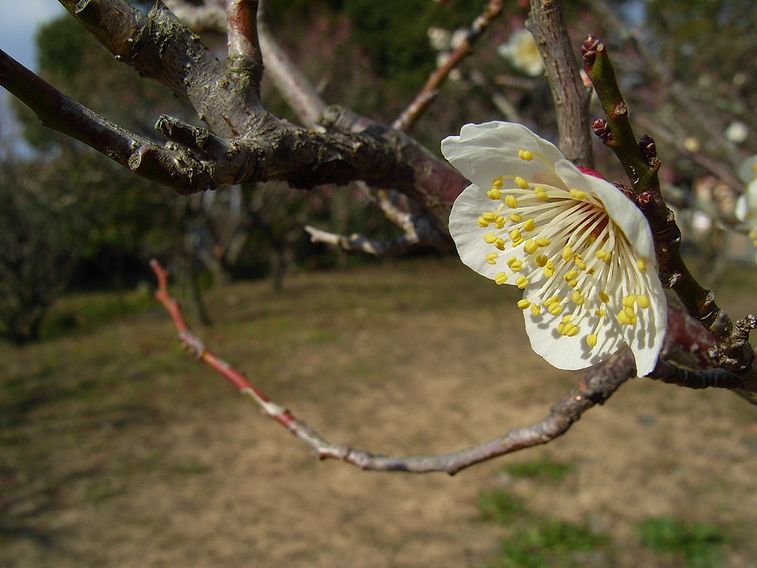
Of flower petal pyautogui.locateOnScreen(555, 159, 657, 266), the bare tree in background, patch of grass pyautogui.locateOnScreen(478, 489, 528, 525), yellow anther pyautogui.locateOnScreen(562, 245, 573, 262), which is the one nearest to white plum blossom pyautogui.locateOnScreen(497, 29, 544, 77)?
patch of grass pyautogui.locateOnScreen(478, 489, 528, 525)

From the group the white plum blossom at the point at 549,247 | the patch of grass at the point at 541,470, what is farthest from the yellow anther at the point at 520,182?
the patch of grass at the point at 541,470

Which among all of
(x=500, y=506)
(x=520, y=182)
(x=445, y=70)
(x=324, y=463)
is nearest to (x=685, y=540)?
(x=500, y=506)

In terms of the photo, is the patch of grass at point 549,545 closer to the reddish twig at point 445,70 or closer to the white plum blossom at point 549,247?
the reddish twig at point 445,70

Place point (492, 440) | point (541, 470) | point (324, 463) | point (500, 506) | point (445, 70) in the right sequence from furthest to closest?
point (324, 463), point (541, 470), point (500, 506), point (445, 70), point (492, 440)

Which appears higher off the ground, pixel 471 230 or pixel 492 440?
pixel 471 230

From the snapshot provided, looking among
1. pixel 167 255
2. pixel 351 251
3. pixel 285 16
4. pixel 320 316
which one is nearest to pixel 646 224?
pixel 351 251

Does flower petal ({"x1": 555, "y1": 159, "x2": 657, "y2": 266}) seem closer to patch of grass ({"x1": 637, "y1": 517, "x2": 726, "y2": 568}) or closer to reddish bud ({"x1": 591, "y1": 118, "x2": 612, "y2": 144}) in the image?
reddish bud ({"x1": 591, "y1": 118, "x2": 612, "y2": 144})

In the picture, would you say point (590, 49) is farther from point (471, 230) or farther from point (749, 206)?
point (749, 206)
